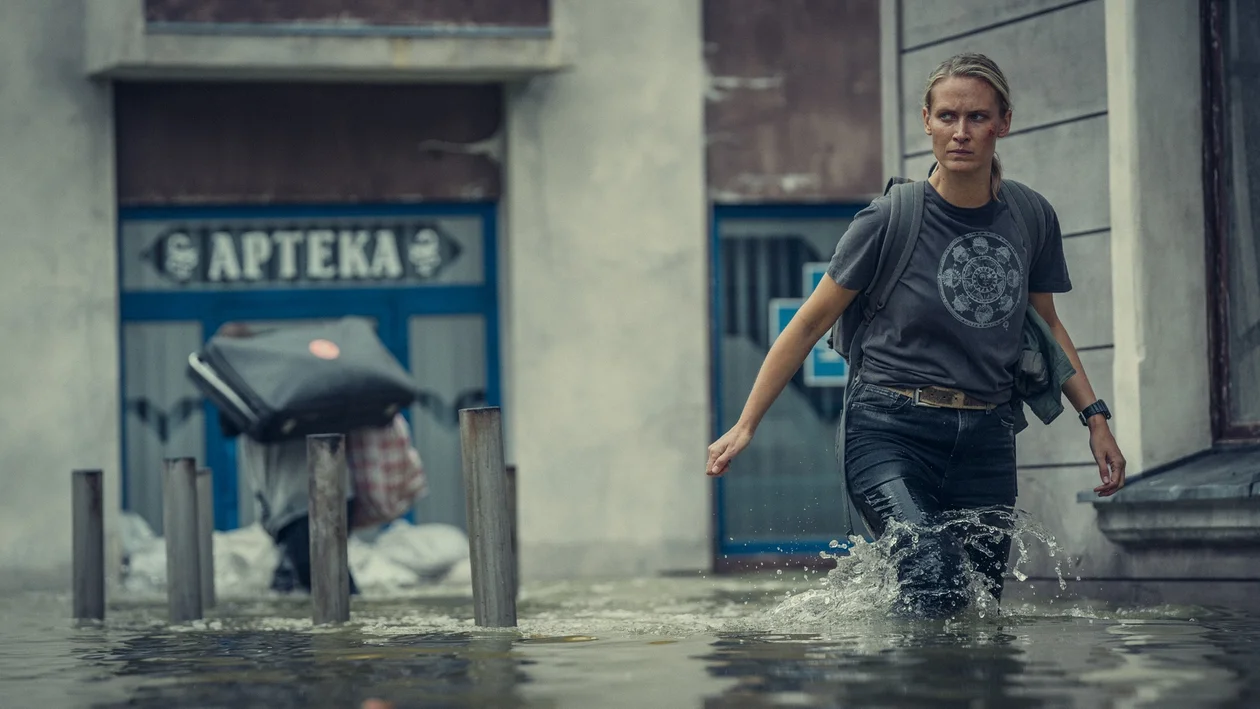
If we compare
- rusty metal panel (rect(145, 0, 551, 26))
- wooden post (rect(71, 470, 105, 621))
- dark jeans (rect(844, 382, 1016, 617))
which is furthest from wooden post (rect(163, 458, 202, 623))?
rusty metal panel (rect(145, 0, 551, 26))

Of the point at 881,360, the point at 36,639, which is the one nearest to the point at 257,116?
the point at 36,639

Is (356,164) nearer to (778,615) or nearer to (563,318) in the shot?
(563,318)

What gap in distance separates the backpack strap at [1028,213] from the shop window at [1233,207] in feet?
8.76

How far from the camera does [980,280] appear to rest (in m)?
5.87

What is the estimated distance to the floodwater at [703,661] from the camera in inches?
182

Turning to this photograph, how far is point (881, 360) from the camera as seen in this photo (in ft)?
19.4

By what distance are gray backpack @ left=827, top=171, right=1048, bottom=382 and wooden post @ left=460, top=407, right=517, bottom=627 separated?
144 cm

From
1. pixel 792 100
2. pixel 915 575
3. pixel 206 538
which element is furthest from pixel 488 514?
pixel 792 100

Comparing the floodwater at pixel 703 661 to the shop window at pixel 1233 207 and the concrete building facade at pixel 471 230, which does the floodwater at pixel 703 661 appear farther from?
the concrete building facade at pixel 471 230

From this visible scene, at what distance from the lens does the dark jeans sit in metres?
5.73

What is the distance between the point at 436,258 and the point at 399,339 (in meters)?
0.65

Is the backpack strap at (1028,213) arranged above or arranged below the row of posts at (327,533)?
above

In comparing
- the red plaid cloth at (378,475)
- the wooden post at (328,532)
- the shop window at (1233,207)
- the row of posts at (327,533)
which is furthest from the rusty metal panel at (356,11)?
the shop window at (1233,207)

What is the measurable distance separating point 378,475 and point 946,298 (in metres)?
6.63
